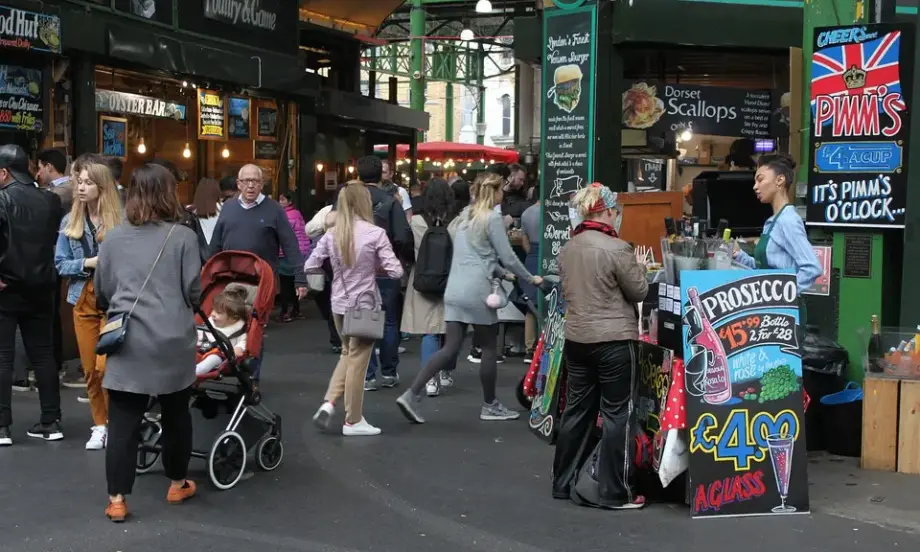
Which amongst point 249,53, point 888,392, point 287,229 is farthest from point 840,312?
point 249,53

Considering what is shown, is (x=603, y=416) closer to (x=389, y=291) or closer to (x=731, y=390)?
(x=731, y=390)

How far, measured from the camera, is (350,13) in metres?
20.1

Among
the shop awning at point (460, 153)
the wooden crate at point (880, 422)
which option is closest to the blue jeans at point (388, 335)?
the wooden crate at point (880, 422)

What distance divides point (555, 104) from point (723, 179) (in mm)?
1920

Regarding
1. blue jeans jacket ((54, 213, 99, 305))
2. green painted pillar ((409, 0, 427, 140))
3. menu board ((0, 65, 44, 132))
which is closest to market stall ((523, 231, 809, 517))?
blue jeans jacket ((54, 213, 99, 305))

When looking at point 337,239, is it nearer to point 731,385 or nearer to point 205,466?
point 205,466

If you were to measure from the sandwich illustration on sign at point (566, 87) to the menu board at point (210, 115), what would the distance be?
6.57 metres

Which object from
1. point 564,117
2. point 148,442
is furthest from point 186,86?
point 148,442

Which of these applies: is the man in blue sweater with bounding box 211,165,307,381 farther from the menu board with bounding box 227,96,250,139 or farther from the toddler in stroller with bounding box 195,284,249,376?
the menu board with bounding box 227,96,250,139

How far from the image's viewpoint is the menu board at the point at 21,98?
37.2 ft

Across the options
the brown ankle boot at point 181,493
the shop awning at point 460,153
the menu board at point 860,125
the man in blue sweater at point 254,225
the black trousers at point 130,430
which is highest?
the shop awning at point 460,153

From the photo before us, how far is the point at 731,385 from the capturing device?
5680 millimetres

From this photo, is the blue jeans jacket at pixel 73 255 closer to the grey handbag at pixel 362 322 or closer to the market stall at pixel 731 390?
the grey handbag at pixel 362 322

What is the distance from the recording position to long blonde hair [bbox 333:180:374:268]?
24.1 ft
